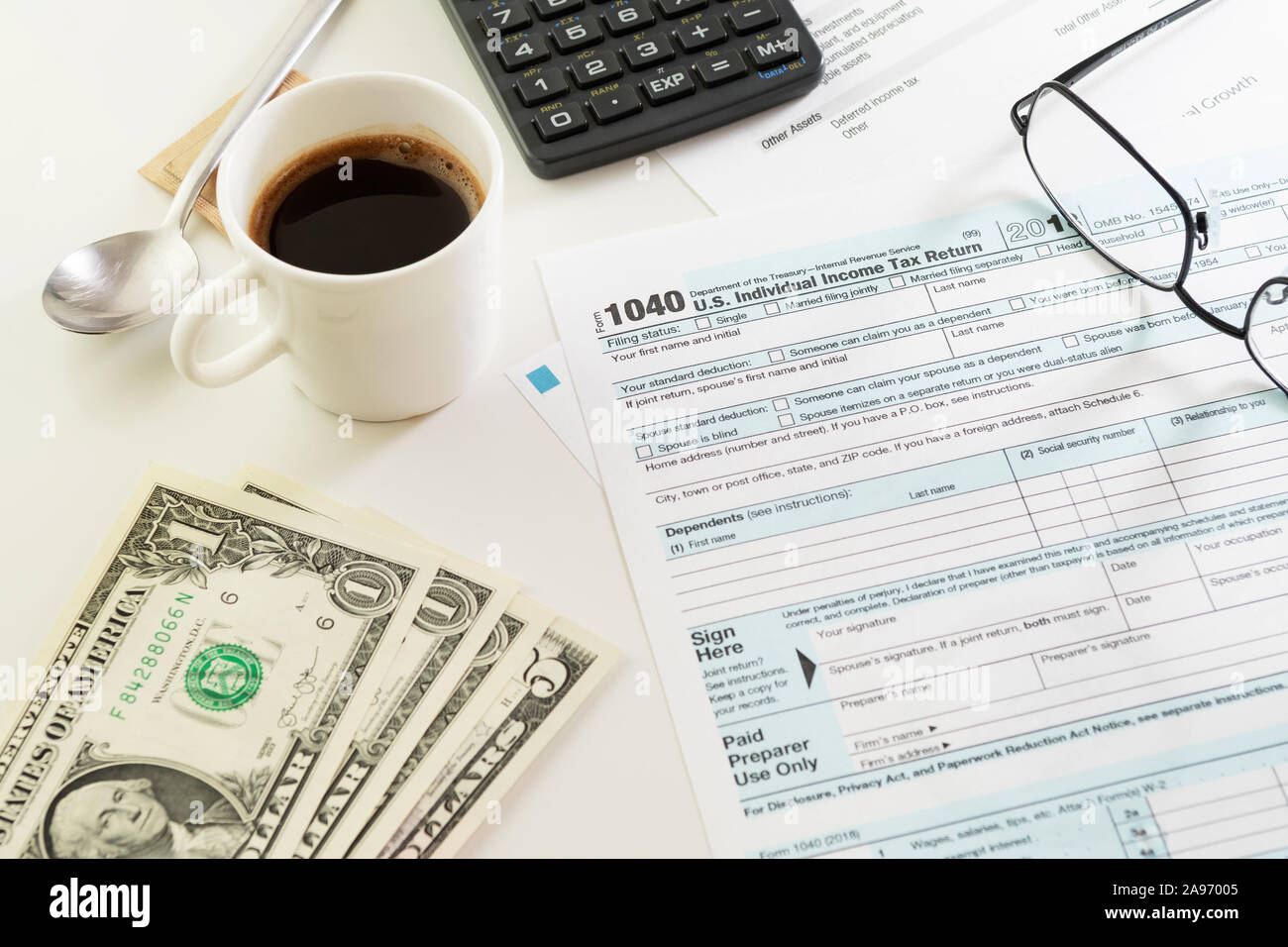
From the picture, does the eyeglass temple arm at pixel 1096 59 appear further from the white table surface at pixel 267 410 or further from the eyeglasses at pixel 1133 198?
the white table surface at pixel 267 410

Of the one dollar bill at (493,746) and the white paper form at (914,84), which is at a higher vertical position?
the white paper form at (914,84)

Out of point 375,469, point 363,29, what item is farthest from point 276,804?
point 363,29

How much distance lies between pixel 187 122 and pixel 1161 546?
1.91 feet

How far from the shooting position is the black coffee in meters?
0.45

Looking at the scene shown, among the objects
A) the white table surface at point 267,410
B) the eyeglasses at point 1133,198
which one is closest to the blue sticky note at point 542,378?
the white table surface at point 267,410

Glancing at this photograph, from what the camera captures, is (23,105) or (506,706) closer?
(506,706)

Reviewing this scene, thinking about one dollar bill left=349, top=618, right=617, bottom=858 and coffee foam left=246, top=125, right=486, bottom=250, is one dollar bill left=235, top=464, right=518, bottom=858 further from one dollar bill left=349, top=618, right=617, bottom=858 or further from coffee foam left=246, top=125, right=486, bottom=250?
coffee foam left=246, top=125, right=486, bottom=250

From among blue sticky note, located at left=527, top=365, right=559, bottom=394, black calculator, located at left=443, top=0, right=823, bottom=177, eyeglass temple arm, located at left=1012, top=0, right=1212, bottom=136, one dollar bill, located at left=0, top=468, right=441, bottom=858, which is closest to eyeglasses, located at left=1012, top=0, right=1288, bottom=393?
eyeglass temple arm, located at left=1012, top=0, right=1212, bottom=136

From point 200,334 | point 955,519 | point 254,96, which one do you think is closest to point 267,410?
point 200,334

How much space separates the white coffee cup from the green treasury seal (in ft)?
0.41

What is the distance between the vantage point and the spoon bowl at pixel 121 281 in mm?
510

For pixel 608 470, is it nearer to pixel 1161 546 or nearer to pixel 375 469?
pixel 375 469

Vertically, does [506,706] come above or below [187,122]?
below

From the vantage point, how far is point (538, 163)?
1.81 feet
